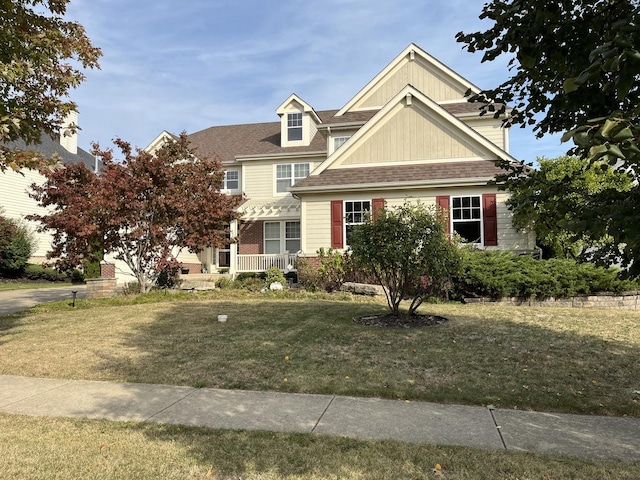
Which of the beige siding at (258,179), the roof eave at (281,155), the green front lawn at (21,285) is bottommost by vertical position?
the green front lawn at (21,285)

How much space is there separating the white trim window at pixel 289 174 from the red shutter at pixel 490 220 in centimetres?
1023

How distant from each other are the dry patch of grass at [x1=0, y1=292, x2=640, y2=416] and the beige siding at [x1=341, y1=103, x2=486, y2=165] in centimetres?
752

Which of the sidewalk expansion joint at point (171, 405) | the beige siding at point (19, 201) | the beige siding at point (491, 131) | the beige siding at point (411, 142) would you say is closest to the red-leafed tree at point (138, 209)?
the beige siding at point (411, 142)

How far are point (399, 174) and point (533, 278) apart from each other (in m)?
6.39

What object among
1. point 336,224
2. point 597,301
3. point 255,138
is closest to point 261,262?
point 336,224

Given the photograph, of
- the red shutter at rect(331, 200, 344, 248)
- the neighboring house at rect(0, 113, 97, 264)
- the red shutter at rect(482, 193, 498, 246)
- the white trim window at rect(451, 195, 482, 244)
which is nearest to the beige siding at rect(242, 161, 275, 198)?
the red shutter at rect(331, 200, 344, 248)

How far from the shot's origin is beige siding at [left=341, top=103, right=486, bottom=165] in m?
16.4

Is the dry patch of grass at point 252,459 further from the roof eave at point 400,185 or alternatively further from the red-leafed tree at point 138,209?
the roof eave at point 400,185

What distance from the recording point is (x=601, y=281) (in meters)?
11.5

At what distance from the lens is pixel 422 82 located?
20.7 meters

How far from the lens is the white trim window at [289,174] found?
23.0 m

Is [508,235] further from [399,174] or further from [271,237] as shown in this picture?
[271,237]

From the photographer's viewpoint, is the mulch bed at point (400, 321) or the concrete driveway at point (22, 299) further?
the concrete driveway at point (22, 299)

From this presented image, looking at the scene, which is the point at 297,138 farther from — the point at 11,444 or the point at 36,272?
the point at 11,444
